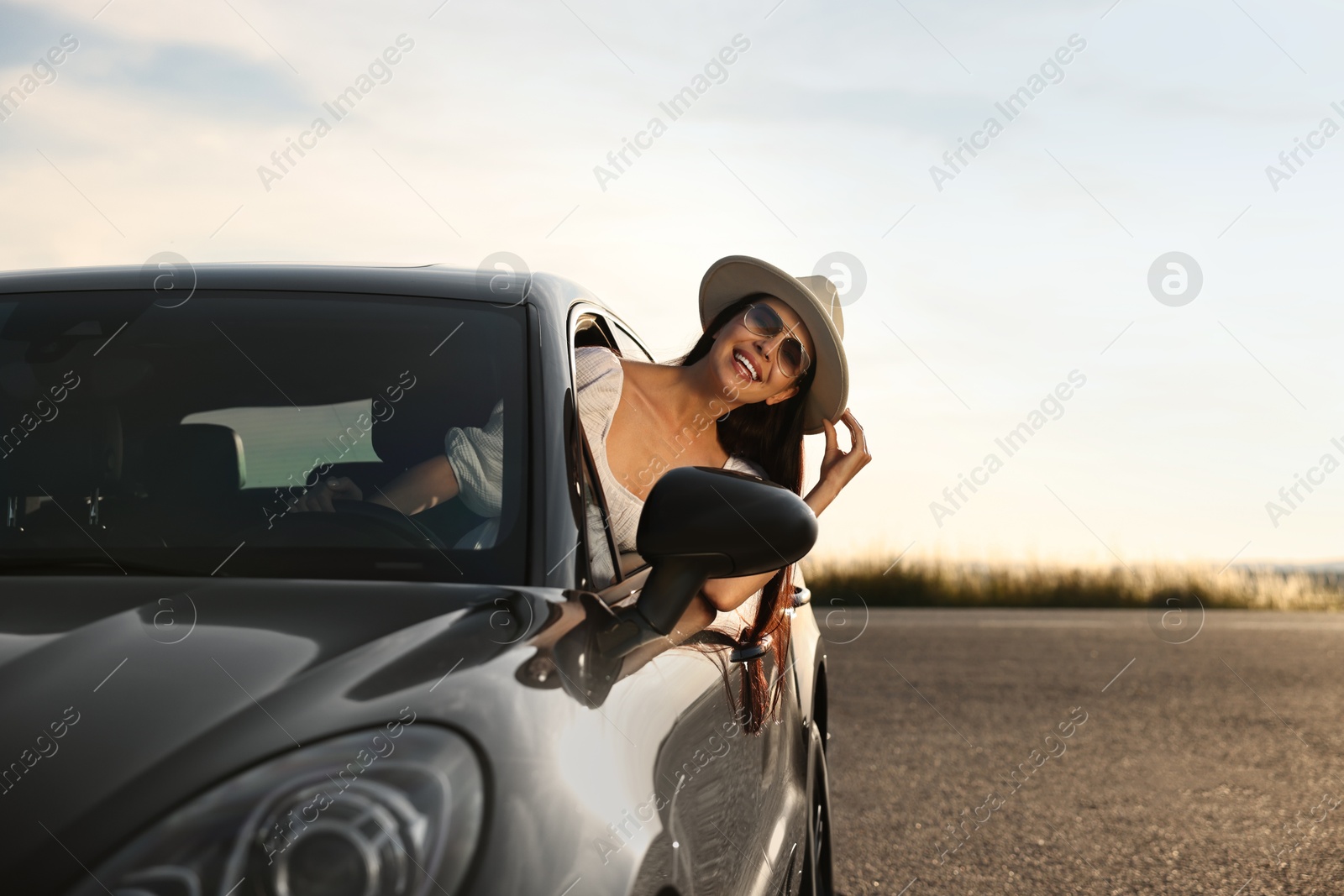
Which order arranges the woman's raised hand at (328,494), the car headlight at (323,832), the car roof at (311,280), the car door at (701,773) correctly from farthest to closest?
the car roof at (311,280)
the woman's raised hand at (328,494)
the car door at (701,773)
the car headlight at (323,832)

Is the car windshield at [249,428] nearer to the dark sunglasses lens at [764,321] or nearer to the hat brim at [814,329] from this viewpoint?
the dark sunglasses lens at [764,321]

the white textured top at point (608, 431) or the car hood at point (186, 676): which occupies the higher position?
the white textured top at point (608, 431)

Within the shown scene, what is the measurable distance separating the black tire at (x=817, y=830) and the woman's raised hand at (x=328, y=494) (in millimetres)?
1740

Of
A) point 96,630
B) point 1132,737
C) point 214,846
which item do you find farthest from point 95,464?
point 1132,737

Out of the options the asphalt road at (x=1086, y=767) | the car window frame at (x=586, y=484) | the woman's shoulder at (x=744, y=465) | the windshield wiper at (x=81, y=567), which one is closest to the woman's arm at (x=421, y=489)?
the car window frame at (x=586, y=484)

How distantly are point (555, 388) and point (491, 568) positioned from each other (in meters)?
0.40

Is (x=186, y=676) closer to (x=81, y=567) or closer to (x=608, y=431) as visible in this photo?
(x=81, y=567)

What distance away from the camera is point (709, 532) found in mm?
1839

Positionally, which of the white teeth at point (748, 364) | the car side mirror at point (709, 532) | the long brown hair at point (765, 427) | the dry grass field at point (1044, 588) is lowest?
the dry grass field at point (1044, 588)

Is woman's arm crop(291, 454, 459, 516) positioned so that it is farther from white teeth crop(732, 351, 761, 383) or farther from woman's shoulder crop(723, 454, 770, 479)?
white teeth crop(732, 351, 761, 383)

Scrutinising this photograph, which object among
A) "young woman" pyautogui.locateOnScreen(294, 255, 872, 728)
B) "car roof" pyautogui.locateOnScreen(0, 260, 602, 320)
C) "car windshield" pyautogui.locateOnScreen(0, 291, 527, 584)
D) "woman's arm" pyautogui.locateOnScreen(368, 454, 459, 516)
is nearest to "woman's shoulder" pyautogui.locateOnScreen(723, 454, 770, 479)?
"young woman" pyautogui.locateOnScreen(294, 255, 872, 728)

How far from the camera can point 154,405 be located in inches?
90.4

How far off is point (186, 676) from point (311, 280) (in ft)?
3.87

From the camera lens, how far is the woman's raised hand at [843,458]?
4.01m
